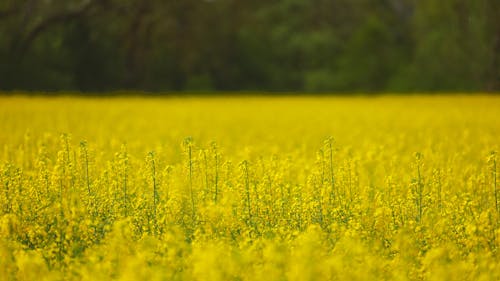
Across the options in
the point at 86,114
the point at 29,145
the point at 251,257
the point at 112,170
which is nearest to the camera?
the point at 251,257

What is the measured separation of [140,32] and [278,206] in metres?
37.4

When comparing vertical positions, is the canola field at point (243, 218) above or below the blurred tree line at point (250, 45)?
below

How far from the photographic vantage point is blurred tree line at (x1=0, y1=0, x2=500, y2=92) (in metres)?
36.8

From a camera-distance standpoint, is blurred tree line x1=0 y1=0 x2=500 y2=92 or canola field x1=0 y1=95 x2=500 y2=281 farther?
blurred tree line x1=0 y1=0 x2=500 y2=92

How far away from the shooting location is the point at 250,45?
4744cm

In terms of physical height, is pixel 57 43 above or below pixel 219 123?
above

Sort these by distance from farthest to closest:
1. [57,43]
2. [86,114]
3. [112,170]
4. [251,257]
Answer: [57,43] < [86,114] < [112,170] < [251,257]

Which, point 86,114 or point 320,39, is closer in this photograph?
point 86,114

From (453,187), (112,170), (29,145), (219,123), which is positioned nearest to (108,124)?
(219,123)

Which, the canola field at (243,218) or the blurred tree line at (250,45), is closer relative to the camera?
the canola field at (243,218)

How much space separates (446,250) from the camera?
4.87 meters

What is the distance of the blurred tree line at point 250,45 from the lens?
36.8 metres

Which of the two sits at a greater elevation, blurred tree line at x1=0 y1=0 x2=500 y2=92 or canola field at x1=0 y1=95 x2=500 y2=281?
blurred tree line at x1=0 y1=0 x2=500 y2=92

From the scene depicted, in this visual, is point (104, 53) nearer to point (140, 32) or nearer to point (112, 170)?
point (140, 32)
